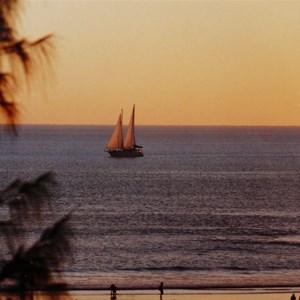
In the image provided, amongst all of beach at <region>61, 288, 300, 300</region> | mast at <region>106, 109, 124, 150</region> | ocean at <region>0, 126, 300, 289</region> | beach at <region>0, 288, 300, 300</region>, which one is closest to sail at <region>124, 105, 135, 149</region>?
mast at <region>106, 109, 124, 150</region>

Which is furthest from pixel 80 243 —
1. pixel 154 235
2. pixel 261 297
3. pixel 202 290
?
pixel 261 297

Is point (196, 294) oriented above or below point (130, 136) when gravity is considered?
below

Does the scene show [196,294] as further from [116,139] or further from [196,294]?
[116,139]

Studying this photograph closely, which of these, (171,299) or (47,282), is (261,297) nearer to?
(171,299)

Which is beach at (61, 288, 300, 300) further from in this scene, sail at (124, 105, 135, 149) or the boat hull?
the boat hull

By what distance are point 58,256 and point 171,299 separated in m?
33.8

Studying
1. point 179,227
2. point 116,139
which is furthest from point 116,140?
point 179,227

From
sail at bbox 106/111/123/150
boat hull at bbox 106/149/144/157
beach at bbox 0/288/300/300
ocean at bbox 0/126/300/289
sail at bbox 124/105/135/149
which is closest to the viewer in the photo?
beach at bbox 0/288/300/300

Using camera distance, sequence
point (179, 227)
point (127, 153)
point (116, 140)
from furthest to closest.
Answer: point (127, 153) < point (116, 140) < point (179, 227)

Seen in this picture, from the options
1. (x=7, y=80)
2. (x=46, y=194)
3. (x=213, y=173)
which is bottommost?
(x=213, y=173)

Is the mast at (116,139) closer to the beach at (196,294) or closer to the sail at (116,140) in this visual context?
the sail at (116,140)

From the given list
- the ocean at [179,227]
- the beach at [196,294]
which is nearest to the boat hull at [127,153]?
the ocean at [179,227]

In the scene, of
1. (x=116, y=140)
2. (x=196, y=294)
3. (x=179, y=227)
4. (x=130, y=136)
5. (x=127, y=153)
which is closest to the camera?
(x=196, y=294)

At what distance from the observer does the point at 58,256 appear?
6.85 metres
